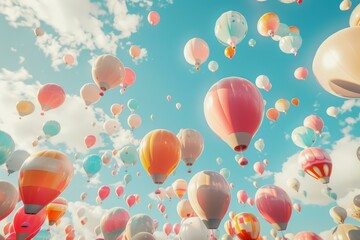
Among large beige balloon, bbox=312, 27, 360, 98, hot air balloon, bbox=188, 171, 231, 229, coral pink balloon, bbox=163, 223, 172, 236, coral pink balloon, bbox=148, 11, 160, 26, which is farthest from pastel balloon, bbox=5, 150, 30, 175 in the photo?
large beige balloon, bbox=312, 27, 360, 98

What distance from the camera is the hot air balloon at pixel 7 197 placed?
7.41 m

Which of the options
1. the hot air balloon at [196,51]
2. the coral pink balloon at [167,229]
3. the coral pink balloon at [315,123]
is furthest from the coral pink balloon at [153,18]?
the coral pink balloon at [167,229]

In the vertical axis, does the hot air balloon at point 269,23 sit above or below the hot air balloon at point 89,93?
above

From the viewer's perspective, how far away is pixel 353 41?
446cm

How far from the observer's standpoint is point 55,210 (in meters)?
9.55

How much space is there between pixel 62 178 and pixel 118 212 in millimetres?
3588

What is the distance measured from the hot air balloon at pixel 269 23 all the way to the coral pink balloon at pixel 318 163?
19.1 ft

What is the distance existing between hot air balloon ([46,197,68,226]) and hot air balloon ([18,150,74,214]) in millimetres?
2805

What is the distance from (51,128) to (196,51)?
8103 millimetres

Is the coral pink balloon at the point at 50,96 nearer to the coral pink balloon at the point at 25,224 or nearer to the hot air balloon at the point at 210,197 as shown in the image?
the coral pink balloon at the point at 25,224

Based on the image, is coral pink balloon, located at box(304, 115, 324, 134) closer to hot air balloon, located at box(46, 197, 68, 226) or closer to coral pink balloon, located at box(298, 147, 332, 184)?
coral pink balloon, located at box(298, 147, 332, 184)

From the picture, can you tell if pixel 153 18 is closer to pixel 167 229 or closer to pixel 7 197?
pixel 7 197

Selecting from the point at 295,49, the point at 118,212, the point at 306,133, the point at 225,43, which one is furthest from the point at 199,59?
the point at 118,212

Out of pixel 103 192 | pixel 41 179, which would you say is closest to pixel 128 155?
pixel 103 192
